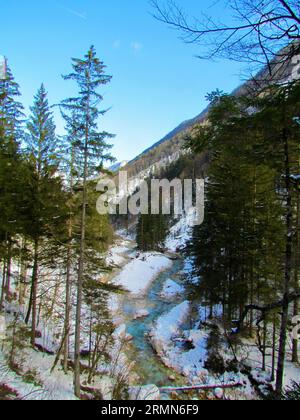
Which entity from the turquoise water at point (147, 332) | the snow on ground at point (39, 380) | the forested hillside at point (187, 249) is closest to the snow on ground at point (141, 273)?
the turquoise water at point (147, 332)

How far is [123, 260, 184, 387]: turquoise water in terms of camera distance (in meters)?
12.7

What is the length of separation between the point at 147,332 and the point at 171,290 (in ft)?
30.9

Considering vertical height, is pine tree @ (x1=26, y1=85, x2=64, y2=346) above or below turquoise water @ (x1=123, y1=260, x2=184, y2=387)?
above

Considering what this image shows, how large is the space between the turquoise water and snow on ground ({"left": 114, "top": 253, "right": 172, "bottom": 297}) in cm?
109

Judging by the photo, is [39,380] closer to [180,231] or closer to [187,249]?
[187,249]

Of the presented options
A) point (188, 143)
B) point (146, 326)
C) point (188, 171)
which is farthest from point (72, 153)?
point (188, 171)

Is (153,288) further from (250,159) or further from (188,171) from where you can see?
(188,171)

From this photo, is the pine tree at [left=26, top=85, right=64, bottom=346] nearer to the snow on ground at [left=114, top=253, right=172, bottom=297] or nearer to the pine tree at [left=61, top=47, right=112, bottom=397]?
the pine tree at [left=61, top=47, right=112, bottom=397]

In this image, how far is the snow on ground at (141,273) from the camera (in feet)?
94.1

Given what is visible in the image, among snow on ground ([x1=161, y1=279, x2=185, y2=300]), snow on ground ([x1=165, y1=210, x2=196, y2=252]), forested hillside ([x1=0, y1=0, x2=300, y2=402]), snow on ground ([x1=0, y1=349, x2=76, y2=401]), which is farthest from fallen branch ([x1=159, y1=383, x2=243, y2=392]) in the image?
snow on ground ([x1=165, y1=210, x2=196, y2=252])

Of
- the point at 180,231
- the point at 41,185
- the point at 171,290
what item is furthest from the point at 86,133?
the point at 180,231
